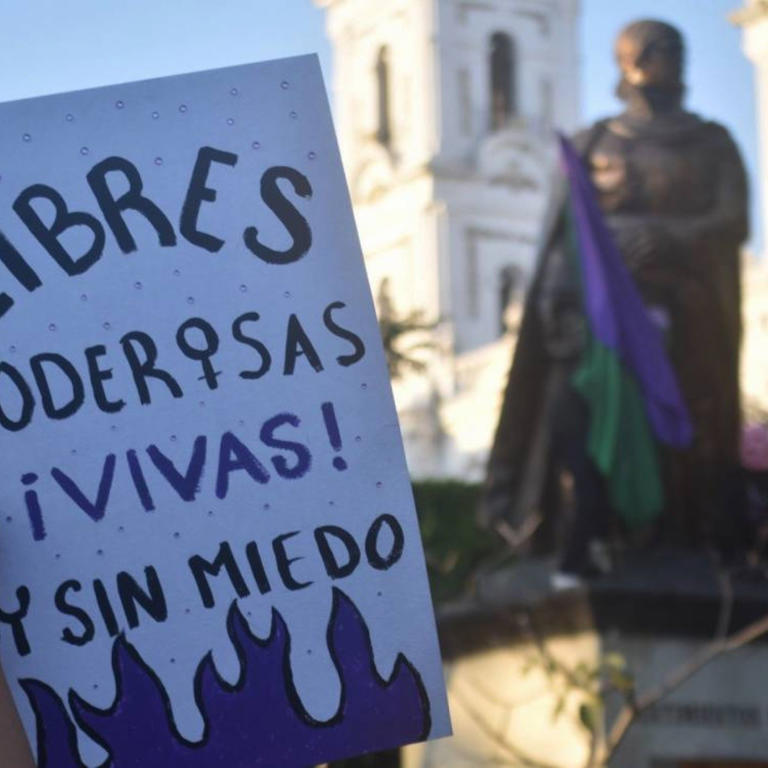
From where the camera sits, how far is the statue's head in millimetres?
12422

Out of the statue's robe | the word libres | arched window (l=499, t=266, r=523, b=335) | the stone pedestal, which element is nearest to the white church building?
arched window (l=499, t=266, r=523, b=335)

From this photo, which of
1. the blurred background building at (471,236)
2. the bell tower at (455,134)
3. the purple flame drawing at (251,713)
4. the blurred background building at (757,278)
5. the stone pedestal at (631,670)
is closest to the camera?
the purple flame drawing at (251,713)

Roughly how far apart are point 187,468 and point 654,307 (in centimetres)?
957

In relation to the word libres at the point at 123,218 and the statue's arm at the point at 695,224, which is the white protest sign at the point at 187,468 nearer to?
the word libres at the point at 123,218

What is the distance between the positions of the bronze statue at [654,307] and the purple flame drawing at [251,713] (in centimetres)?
897

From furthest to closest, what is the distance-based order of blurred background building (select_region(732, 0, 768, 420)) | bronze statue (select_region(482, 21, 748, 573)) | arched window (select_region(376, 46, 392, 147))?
arched window (select_region(376, 46, 392, 147)) → blurred background building (select_region(732, 0, 768, 420)) → bronze statue (select_region(482, 21, 748, 573))

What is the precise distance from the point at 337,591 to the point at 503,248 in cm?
4745

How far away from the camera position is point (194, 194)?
131 inches

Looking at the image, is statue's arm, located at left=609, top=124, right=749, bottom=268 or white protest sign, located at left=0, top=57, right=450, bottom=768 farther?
statue's arm, located at left=609, top=124, right=749, bottom=268

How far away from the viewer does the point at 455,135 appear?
50938mm

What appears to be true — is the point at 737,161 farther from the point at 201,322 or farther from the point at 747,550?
the point at 201,322

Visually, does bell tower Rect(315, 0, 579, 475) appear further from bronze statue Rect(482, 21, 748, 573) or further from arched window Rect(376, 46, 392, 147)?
bronze statue Rect(482, 21, 748, 573)

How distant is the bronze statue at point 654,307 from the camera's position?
40.8 ft

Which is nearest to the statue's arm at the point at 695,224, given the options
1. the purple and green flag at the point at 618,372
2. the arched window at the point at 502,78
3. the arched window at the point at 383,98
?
the purple and green flag at the point at 618,372
